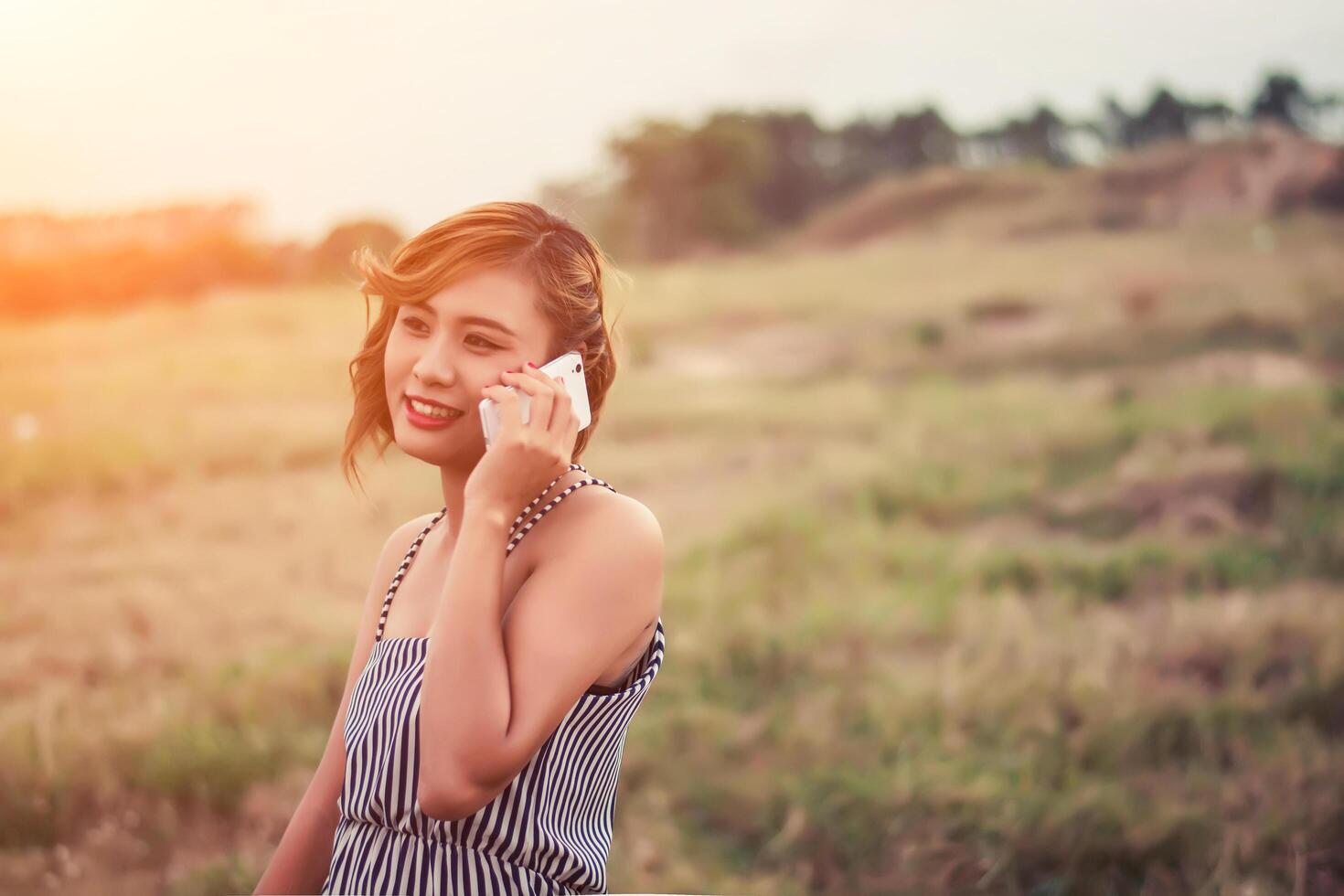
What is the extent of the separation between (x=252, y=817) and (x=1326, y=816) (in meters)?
3.23

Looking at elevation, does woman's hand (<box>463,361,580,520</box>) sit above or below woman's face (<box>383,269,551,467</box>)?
below

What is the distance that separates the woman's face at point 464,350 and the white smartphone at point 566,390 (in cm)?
4

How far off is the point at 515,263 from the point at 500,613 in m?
0.53

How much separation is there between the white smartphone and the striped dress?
0.12 meters

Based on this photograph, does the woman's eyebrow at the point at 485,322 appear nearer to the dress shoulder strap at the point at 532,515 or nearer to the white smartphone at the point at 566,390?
the white smartphone at the point at 566,390

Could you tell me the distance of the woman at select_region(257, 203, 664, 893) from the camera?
146cm

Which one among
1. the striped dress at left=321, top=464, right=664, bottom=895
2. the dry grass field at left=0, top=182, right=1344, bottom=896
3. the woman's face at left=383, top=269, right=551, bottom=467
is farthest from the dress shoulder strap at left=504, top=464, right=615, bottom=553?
the dry grass field at left=0, top=182, right=1344, bottom=896

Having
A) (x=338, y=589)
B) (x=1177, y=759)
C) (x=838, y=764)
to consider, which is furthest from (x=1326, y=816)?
(x=338, y=589)

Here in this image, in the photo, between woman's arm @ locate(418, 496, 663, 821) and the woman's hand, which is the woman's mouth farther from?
woman's arm @ locate(418, 496, 663, 821)

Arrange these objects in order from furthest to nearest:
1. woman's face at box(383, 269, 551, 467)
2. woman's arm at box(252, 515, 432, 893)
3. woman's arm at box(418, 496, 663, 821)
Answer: woman's arm at box(252, 515, 432, 893) < woman's face at box(383, 269, 551, 467) < woman's arm at box(418, 496, 663, 821)

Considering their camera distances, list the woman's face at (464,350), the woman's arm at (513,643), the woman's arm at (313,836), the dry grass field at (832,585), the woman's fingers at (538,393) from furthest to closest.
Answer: the dry grass field at (832,585) → the woman's arm at (313,836) → the woman's face at (464,350) → the woman's fingers at (538,393) → the woman's arm at (513,643)

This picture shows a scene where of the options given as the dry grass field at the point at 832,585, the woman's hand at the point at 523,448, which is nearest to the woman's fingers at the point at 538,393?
the woman's hand at the point at 523,448

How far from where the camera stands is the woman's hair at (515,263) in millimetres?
1653

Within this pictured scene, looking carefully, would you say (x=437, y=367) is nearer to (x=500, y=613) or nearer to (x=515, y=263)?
(x=515, y=263)
